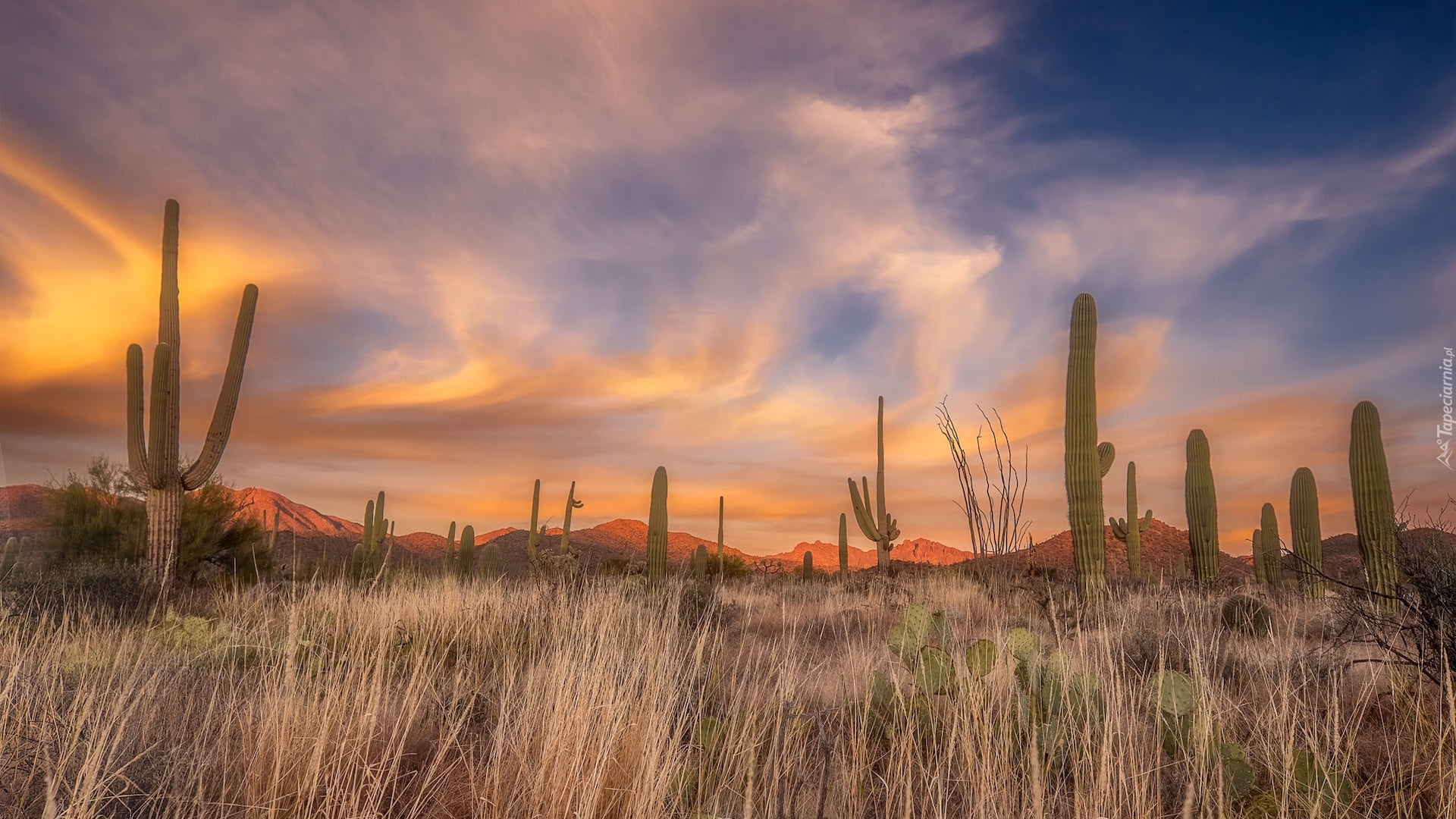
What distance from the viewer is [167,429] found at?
39.1 feet

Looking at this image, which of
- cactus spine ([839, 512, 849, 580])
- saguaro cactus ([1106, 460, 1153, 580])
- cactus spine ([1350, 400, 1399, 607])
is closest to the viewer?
cactus spine ([1350, 400, 1399, 607])

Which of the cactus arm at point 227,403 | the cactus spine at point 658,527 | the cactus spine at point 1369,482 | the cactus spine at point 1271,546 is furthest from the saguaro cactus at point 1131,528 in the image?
the cactus arm at point 227,403

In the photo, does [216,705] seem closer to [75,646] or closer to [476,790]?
[476,790]

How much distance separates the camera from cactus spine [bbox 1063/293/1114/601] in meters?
11.0

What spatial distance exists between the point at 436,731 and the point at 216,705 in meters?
1.31

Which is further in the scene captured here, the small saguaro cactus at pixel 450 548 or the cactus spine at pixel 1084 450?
the small saguaro cactus at pixel 450 548

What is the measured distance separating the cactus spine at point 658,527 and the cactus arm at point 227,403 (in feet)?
24.4

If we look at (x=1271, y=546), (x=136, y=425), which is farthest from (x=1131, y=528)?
(x=136, y=425)

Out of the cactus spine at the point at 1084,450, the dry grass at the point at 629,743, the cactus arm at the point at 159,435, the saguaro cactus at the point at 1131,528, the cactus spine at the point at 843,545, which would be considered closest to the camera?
the dry grass at the point at 629,743

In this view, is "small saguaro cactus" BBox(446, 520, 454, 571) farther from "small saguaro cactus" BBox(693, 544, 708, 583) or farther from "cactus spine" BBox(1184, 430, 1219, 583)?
"cactus spine" BBox(1184, 430, 1219, 583)

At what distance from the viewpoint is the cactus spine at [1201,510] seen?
14630 millimetres

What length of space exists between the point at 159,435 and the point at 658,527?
8412mm

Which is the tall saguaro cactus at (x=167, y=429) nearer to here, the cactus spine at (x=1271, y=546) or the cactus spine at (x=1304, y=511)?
the cactus spine at (x=1271, y=546)

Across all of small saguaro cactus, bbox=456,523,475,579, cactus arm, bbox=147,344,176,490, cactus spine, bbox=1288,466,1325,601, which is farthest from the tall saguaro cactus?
cactus spine, bbox=1288,466,1325,601
